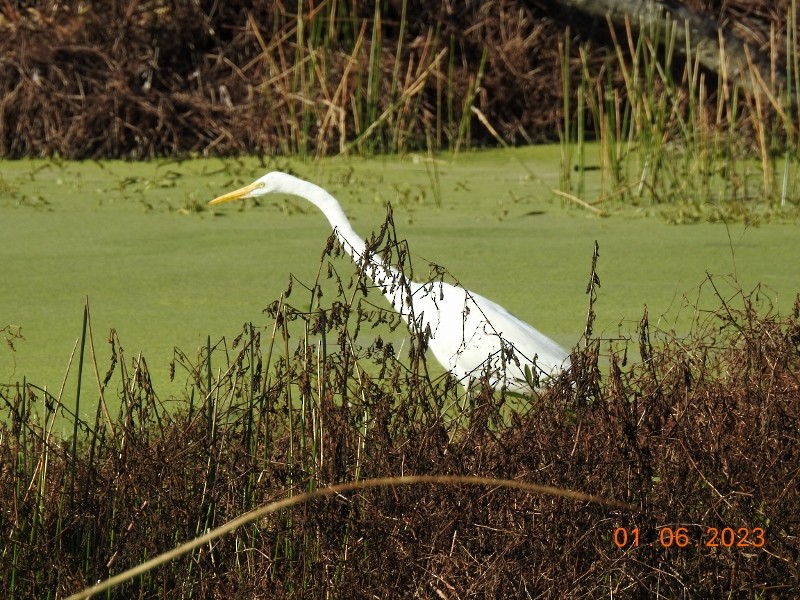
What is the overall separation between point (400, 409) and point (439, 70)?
4.57 m

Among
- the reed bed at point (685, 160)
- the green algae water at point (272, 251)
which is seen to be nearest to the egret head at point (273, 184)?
the green algae water at point (272, 251)

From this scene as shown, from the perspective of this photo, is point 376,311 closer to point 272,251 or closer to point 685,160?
point 272,251

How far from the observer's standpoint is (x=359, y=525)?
1.60m

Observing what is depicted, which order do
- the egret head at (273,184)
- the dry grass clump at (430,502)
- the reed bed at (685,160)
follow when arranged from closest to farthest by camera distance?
the dry grass clump at (430,502) → the egret head at (273,184) → the reed bed at (685,160)

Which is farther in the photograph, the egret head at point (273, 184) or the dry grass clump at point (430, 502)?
the egret head at point (273, 184)

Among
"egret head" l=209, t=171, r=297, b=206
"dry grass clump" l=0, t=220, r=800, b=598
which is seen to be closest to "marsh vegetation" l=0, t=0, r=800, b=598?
"dry grass clump" l=0, t=220, r=800, b=598

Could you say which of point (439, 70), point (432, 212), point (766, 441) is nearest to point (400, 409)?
point (766, 441)

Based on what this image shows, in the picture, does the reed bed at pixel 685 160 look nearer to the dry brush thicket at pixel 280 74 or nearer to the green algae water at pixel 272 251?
the green algae water at pixel 272 251

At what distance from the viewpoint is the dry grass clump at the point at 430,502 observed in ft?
5.16
